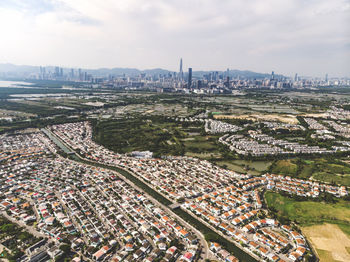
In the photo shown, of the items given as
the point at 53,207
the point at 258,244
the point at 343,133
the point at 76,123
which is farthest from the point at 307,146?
the point at 76,123


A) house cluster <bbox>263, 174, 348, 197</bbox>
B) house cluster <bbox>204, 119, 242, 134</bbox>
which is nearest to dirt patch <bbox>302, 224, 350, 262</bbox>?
house cluster <bbox>263, 174, 348, 197</bbox>

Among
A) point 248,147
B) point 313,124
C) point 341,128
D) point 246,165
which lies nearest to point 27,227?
point 246,165

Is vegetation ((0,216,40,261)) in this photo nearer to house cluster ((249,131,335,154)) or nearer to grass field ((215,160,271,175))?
grass field ((215,160,271,175))

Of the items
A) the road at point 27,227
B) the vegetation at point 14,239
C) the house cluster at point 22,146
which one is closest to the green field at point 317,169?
the road at point 27,227

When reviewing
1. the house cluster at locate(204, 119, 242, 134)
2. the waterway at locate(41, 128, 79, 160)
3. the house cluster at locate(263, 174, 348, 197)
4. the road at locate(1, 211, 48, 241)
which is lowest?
the road at locate(1, 211, 48, 241)

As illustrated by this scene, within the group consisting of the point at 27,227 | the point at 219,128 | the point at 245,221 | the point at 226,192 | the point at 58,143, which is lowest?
the point at 27,227

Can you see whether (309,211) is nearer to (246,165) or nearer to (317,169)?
(246,165)
